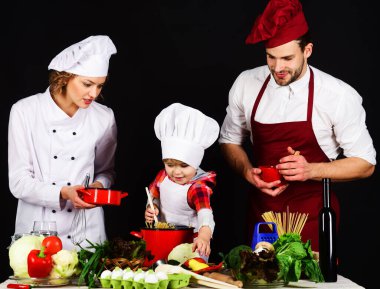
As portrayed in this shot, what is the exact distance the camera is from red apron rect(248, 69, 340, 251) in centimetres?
376

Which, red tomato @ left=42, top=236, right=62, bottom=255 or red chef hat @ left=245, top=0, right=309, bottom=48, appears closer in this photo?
red tomato @ left=42, top=236, right=62, bottom=255

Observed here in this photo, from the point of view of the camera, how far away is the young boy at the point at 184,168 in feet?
11.0

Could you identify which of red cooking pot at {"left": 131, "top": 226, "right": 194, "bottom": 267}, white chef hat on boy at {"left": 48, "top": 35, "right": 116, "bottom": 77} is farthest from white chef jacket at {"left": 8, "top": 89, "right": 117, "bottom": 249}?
red cooking pot at {"left": 131, "top": 226, "right": 194, "bottom": 267}

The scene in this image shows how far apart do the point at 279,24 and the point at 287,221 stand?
0.92 m

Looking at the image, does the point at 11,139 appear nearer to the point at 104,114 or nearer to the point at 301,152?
the point at 104,114

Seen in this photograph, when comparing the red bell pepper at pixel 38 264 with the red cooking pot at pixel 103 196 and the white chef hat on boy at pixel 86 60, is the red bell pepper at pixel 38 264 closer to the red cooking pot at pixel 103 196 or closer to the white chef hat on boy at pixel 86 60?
the red cooking pot at pixel 103 196

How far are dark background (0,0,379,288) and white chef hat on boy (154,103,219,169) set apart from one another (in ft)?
3.98

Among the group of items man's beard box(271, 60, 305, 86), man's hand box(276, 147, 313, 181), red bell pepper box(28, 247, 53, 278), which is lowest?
red bell pepper box(28, 247, 53, 278)

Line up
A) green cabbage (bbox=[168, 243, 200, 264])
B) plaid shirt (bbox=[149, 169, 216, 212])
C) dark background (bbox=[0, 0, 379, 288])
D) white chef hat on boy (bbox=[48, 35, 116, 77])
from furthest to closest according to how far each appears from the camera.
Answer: dark background (bbox=[0, 0, 379, 288]), white chef hat on boy (bbox=[48, 35, 116, 77]), plaid shirt (bbox=[149, 169, 216, 212]), green cabbage (bbox=[168, 243, 200, 264])

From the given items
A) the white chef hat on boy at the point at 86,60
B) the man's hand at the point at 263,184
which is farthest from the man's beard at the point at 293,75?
the white chef hat on boy at the point at 86,60

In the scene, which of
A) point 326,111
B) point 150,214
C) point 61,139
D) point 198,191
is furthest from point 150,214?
point 326,111

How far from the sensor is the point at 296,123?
12.3ft

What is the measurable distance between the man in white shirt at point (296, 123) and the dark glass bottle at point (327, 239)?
822mm

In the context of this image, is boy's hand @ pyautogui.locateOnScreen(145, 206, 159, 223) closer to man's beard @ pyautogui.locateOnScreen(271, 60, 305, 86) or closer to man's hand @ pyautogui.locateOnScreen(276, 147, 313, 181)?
man's hand @ pyautogui.locateOnScreen(276, 147, 313, 181)
